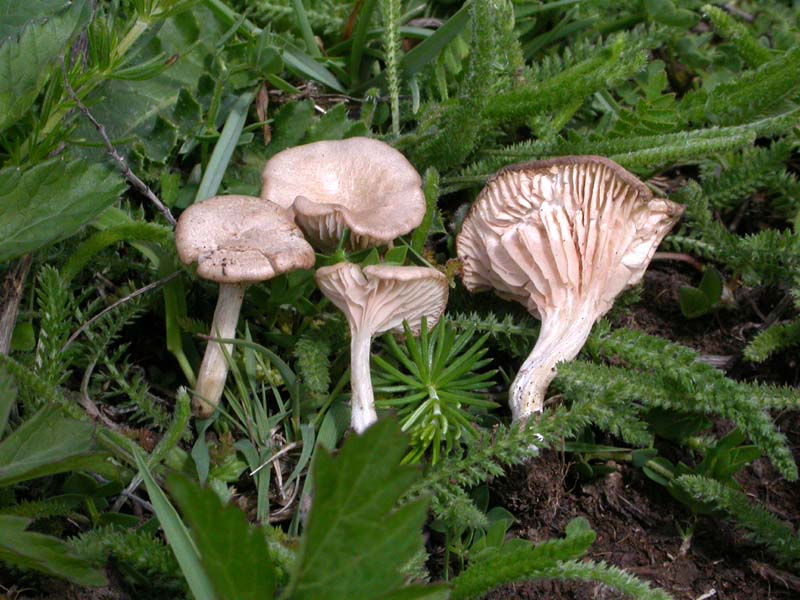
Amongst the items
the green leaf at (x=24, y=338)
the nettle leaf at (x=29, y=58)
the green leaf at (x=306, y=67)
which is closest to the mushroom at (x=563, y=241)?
the green leaf at (x=306, y=67)

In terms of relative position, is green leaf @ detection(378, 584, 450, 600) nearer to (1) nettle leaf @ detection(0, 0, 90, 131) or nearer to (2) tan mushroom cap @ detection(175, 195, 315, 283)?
(2) tan mushroom cap @ detection(175, 195, 315, 283)

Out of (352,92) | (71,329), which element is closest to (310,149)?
(352,92)

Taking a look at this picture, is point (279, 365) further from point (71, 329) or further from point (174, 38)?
point (174, 38)

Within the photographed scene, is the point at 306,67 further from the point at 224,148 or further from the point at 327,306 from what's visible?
the point at 327,306

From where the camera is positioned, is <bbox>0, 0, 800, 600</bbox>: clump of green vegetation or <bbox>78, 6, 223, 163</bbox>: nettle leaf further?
<bbox>78, 6, 223, 163</bbox>: nettle leaf

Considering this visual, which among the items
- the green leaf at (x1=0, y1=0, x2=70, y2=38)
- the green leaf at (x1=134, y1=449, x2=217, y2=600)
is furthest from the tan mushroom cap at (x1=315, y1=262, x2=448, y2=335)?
the green leaf at (x1=0, y1=0, x2=70, y2=38)

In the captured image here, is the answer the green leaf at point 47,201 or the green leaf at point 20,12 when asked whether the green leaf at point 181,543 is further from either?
the green leaf at point 20,12
